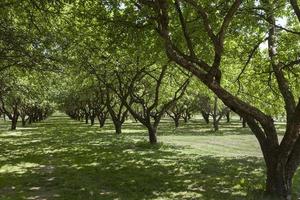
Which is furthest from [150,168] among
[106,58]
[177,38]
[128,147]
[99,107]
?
[99,107]

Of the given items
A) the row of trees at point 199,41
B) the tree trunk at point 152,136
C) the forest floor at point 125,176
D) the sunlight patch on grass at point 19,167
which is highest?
the row of trees at point 199,41

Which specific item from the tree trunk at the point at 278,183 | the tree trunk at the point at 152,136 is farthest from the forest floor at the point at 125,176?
the tree trunk at the point at 152,136

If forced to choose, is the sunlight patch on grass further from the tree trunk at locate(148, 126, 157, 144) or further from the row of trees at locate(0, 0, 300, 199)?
the tree trunk at locate(148, 126, 157, 144)

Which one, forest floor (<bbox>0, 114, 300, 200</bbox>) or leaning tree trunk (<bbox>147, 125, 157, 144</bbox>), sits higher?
leaning tree trunk (<bbox>147, 125, 157, 144</bbox>)

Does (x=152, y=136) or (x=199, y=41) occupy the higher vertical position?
(x=199, y=41)

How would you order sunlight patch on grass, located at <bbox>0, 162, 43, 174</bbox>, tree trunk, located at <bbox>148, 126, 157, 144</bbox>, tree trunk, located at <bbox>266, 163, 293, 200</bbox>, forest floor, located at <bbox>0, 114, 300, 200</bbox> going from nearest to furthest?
tree trunk, located at <bbox>266, 163, 293, 200</bbox>, forest floor, located at <bbox>0, 114, 300, 200</bbox>, sunlight patch on grass, located at <bbox>0, 162, 43, 174</bbox>, tree trunk, located at <bbox>148, 126, 157, 144</bbox>

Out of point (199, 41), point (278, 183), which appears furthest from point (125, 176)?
point (199, 41)

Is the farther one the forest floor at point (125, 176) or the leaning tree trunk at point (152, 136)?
the leaning tree trunk at point (152, 136)

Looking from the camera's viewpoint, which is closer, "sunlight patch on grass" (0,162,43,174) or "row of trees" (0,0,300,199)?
"row of trees" (0,0,300,199)

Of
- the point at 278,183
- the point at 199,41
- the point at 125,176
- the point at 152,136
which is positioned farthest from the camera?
the point at 152,136

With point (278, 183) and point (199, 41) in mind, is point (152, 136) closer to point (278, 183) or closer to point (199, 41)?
point (199, 41)

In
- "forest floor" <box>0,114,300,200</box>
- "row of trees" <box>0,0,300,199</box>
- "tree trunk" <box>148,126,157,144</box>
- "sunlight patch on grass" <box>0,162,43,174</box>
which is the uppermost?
"row of trees" <box>0,0,300,199</box>

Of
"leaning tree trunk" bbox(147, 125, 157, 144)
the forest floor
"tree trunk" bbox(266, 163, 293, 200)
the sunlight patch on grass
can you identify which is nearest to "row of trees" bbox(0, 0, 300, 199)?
"tree trunk" bbox(266, 163, 293, 200)

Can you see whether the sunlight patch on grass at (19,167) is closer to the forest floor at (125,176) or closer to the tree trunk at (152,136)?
the forest floor at (125,176)
